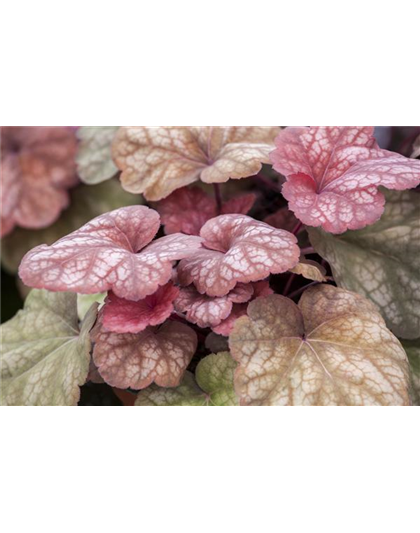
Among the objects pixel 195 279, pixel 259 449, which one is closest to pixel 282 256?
pixel 195 279

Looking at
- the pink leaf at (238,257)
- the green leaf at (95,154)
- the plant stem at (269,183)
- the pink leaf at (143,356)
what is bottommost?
the pink leaf at (143,356)

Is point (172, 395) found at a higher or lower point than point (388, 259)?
lower

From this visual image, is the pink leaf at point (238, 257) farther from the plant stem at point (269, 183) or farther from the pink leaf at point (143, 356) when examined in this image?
the plant stem at point (269, 183)

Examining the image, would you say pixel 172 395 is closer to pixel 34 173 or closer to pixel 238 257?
pixel 238 257

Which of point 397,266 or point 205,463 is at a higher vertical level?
point 397,266

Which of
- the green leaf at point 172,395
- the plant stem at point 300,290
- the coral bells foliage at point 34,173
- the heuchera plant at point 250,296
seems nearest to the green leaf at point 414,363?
the heuchera plant at point 250,296

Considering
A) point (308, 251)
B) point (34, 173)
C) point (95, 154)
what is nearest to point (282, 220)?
point (308, 251)

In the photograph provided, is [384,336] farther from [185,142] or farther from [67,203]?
[67,203]
